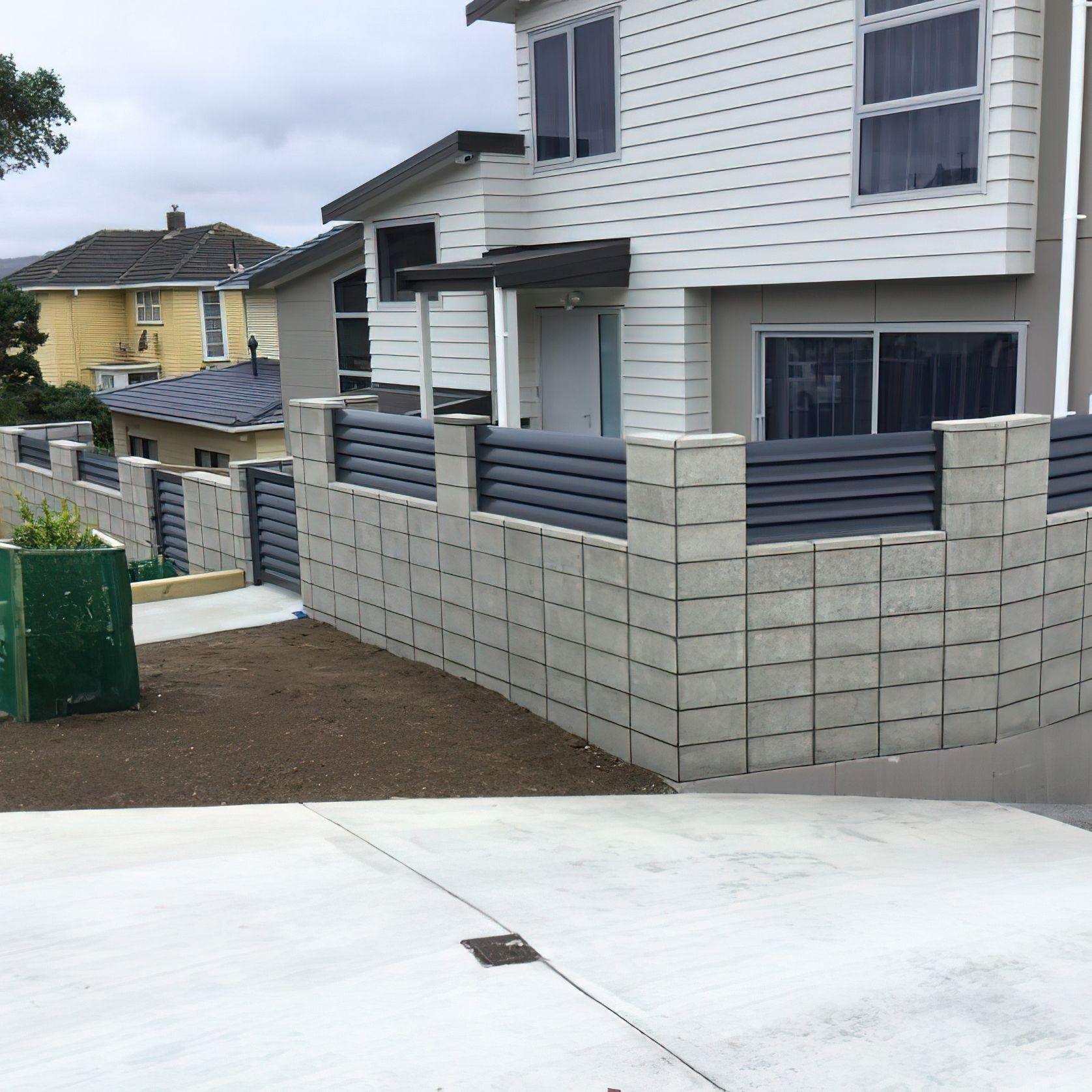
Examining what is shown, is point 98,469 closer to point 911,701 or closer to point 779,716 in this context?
point 779,716

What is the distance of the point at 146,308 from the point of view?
42469mm

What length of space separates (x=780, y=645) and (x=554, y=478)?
189 centimetres

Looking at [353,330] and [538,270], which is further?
[353,330]

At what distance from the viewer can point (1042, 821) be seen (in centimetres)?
734

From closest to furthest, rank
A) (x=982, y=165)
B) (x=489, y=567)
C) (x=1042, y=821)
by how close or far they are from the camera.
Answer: (x=1042, y=821) < (x=489, y=567) < (x=982, y=165)

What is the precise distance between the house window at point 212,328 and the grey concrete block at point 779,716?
35.9 m

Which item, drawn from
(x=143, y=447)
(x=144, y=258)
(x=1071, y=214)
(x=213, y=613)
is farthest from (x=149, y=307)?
(x=1071, y=214)

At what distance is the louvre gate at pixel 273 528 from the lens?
A: 1247 centimetres

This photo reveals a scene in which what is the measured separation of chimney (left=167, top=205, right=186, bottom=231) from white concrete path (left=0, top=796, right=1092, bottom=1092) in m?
44.6

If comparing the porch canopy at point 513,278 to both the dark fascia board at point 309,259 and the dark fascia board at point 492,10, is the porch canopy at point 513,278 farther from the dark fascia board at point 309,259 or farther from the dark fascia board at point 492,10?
the dark fascia board at point 309,259

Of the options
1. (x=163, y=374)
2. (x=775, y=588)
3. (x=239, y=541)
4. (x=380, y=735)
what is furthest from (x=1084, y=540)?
(x=163, y=374)

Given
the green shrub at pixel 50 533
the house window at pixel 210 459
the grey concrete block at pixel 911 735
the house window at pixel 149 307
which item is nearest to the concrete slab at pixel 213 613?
the green shrub at pixel 50 533

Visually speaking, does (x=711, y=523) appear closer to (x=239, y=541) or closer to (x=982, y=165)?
(x=982, y=165)

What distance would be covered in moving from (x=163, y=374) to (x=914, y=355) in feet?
117
